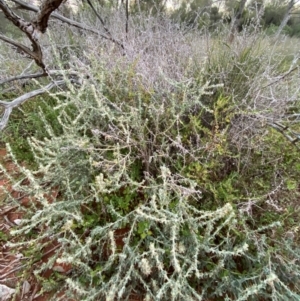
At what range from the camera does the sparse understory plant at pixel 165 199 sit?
921 mm

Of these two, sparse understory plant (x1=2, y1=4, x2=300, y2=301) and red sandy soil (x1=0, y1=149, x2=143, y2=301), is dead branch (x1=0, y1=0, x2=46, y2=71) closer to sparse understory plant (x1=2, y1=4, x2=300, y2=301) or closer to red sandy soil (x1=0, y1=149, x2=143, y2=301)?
sparse understory plant (x1=2, y1=4, x2=300, y2=301)

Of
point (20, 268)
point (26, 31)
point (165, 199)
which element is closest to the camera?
point (165, 199)

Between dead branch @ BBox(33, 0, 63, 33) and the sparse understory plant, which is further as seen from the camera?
dead branch @ BBox(33, 0, 63, 33)

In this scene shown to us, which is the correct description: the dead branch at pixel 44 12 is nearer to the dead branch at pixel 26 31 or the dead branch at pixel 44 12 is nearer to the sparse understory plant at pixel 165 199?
the dead branch at pixel 26 31

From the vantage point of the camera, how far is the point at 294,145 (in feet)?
4.25

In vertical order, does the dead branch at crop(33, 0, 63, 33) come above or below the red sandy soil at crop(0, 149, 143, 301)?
above

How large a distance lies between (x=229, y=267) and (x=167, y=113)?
2.53 ft

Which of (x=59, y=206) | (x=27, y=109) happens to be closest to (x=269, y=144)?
(x=59, y=206)

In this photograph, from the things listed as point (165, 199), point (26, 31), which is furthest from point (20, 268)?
point (26, 31)

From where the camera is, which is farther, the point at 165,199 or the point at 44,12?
the point at 44,12

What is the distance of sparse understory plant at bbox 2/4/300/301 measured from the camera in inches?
36.3

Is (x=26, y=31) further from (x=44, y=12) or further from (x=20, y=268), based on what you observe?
(x=20, y=268)

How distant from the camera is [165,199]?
0.96 meters

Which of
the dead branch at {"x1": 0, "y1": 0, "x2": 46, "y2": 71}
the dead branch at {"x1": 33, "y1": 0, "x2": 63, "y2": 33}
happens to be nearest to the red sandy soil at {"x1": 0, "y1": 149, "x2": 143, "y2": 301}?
the dead branch at {"x1": 0, "y1": 0, "x2": 46, "y2": 71}
